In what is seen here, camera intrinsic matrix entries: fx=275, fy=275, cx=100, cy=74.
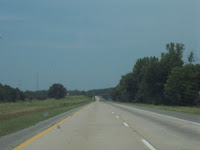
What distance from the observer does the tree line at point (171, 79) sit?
71062mm

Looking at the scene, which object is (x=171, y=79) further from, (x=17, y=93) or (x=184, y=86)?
(x=17, y=93)

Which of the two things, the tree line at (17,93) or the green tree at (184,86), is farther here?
the tree line at (17,93)

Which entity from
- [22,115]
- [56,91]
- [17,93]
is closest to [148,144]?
[22,115]

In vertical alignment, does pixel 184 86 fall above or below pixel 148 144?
above

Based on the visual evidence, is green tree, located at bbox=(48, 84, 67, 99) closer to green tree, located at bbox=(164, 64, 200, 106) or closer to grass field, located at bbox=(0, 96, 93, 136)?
green tree, located at bbox=(164, 64, 200, 106)


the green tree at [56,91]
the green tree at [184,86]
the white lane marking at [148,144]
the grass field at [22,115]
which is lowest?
the white lane marking at [148,144]

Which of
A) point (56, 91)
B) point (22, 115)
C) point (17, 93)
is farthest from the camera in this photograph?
point (56, 91)

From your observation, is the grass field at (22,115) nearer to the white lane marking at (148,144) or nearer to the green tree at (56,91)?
the white lane marking at (148,144)

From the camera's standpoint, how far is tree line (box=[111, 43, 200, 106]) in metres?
71.1

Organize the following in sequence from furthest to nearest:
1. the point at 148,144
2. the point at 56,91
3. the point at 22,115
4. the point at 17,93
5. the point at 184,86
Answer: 1. the point at 56,91
2. the point at 17,93
3. the point at 184,86
4. the point at 22,115
5. the point at 148,144

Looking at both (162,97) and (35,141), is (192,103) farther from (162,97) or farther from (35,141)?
(35,141)

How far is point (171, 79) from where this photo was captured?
7288cm

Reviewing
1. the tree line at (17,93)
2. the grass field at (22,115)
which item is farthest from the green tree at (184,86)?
the tree line at (17,93)

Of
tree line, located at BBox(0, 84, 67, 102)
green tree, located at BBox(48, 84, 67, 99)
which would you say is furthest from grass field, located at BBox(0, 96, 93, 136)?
green tree, located at BBox(48, 84, 67, 99)
